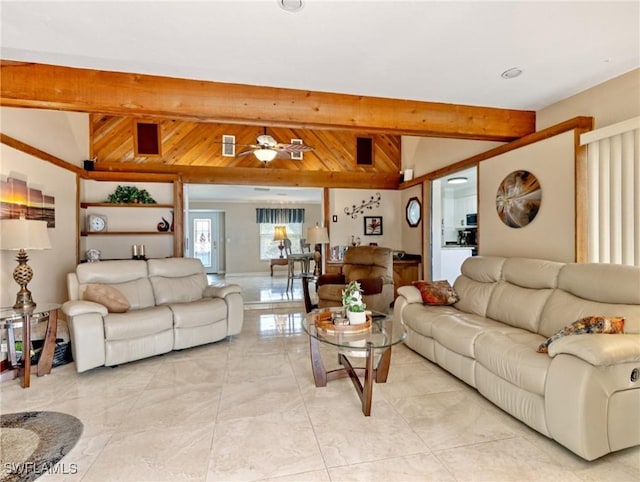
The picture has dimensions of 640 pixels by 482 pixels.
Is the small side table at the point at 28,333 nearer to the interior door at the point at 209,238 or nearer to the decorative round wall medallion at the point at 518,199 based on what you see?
the decorative round wall medallion at the point at 518,199

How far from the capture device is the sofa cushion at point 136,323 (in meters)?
3.07

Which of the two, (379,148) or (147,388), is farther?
(379,148)

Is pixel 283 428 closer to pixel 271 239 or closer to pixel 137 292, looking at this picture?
pixel 137 292

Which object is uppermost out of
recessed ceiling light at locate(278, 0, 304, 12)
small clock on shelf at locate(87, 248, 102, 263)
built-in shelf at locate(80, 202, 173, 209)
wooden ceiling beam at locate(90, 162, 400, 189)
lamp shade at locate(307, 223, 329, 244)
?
recessed ceiling light at locate(278, 0, 304, 12)

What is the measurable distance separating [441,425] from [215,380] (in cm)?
184

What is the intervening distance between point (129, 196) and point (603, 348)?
572 cm

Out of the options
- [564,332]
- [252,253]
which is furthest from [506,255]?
[252,253]

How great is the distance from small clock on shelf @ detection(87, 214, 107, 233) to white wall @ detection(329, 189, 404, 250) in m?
3.69

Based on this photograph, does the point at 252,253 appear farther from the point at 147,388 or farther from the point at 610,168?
the point at 610,168

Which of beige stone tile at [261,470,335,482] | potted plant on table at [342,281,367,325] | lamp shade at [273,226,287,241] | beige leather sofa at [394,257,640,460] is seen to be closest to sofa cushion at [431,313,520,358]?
beige leather sofa at [394,257,640,460]

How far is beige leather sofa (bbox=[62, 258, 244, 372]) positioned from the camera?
2982mm

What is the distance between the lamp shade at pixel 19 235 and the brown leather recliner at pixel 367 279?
3.15 metres

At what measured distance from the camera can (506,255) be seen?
380 cm

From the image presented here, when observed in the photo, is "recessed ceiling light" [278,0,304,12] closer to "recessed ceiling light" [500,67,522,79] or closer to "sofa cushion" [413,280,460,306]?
"recessed ceiling light" [500,67,522,79]
